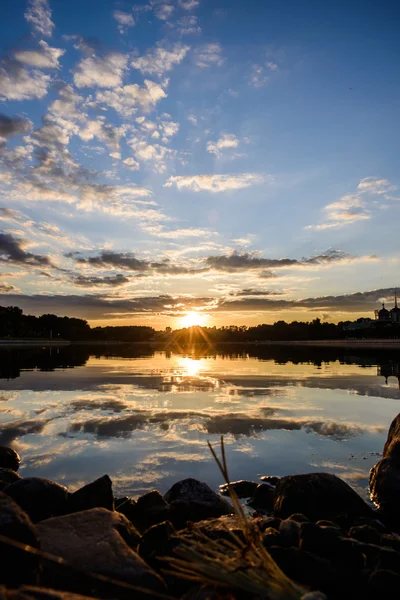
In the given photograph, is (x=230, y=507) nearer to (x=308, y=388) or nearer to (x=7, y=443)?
(x=7, y=443)

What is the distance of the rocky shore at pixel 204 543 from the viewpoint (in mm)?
3631

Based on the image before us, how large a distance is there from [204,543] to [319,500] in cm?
286

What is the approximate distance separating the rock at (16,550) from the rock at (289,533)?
9.99ft

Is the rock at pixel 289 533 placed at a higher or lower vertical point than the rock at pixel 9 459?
higher

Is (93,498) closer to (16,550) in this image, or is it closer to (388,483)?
(16,550)

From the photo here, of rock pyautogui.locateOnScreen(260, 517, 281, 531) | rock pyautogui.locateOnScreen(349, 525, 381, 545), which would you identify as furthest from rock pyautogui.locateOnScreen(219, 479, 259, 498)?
rock pyautogui.locateOnScreen(349, 525, 381, 545)

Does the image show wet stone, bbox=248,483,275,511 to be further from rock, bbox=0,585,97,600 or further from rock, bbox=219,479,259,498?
rock, bbox=0,585,97,600

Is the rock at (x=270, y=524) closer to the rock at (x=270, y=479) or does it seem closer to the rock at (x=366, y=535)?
the rock at (x=366, y=535)

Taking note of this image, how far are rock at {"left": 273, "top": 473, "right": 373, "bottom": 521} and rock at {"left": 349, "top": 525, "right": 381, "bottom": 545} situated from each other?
3.86ft

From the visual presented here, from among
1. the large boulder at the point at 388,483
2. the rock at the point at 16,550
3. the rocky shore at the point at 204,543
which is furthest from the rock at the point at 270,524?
the rock at the point at 16,550

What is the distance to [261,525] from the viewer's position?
5965 millimetres

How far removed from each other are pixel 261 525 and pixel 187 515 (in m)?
1.48

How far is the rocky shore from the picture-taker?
363 centimetres

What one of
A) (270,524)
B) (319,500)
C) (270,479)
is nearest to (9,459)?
(270,479)
